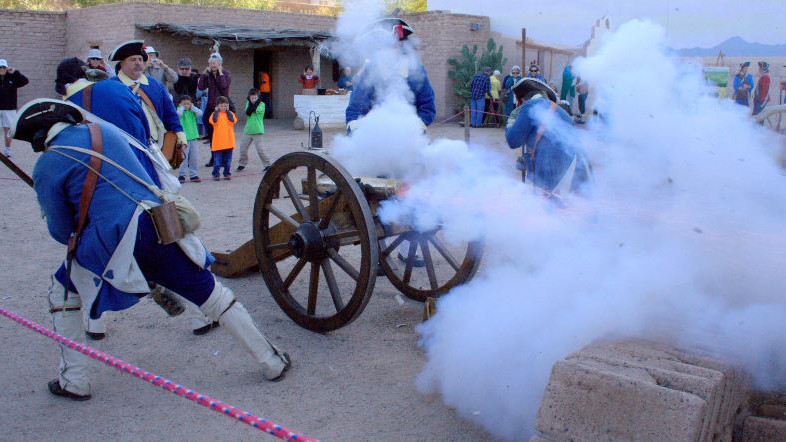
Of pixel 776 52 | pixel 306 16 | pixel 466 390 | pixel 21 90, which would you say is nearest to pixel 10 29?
pixel 21 90

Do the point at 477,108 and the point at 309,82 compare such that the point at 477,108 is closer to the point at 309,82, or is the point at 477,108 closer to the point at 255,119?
the point at 309,82

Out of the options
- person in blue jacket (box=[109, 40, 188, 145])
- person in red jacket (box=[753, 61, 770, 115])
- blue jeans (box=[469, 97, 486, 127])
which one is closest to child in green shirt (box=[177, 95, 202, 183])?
person in blue jacket (box=[109, 40, 188, 145])

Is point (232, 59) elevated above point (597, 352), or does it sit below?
above

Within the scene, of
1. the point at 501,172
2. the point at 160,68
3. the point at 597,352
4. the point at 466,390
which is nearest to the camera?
the point at 597,352

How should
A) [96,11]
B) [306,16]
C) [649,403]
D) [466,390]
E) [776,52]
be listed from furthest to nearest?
[306,16] → [96,11] → [776,52] → [466,390] → [649,403]

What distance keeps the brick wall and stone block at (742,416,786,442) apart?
19.6 m

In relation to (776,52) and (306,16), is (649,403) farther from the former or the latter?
(306,16)

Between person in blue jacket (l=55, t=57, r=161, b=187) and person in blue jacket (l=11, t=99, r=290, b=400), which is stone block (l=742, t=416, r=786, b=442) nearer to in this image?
person in blue jacket (l=11, t=99, r=290, b=400)

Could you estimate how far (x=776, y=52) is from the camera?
33.1 feet

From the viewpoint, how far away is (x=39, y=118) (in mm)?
3184

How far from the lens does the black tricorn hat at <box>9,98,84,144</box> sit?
125 inches

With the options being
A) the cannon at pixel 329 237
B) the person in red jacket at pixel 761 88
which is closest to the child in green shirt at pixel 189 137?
the cannon at pixel 329 237

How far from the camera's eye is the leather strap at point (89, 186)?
3.13 metres

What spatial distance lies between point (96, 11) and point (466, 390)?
721 inches
